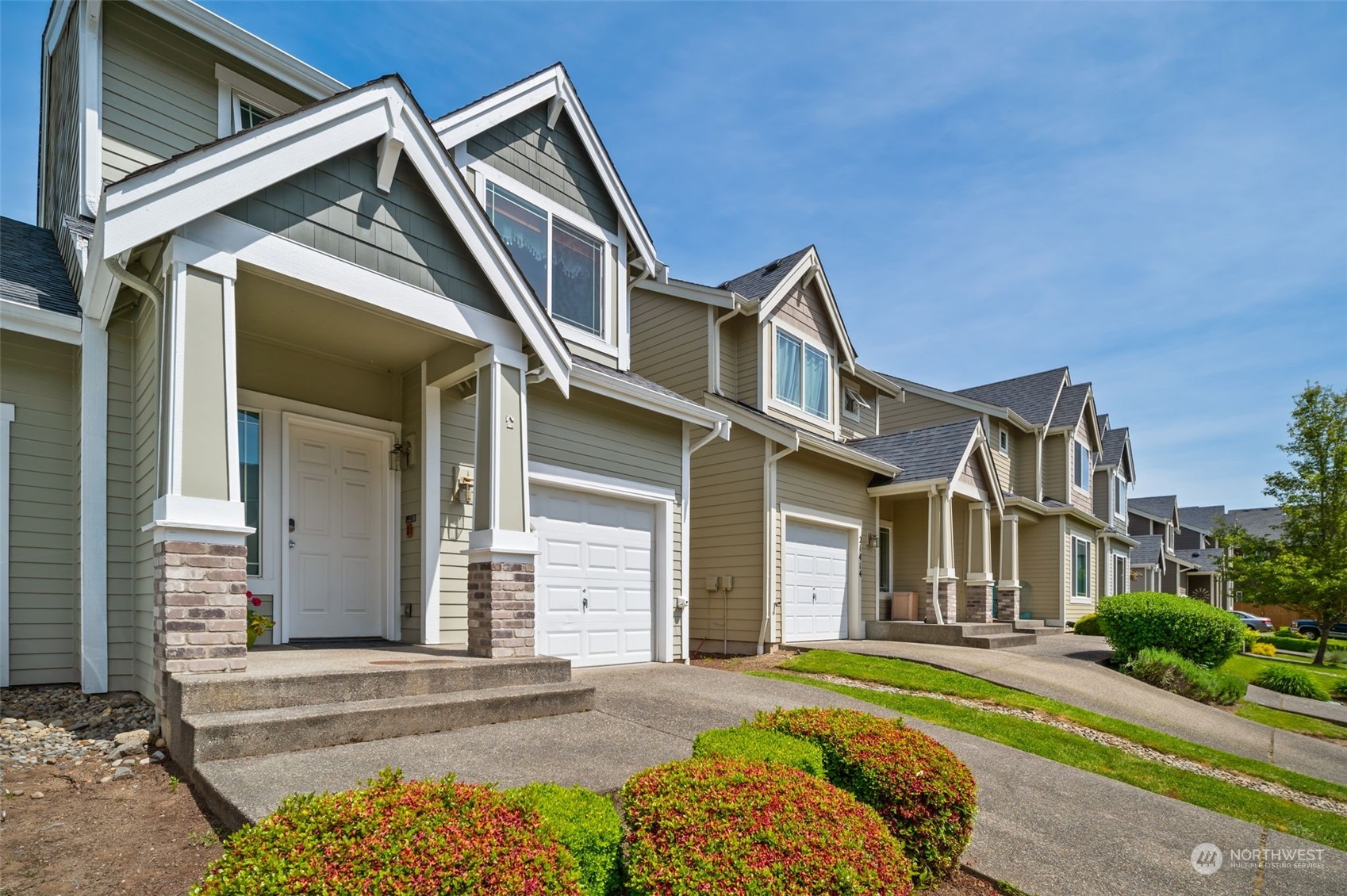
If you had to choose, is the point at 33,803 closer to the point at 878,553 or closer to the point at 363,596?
the point at 363,596

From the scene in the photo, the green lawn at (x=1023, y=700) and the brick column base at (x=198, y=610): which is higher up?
the brick column base at (x=198, y=610)

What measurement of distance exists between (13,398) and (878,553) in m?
14.8

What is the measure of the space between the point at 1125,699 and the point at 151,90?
1416 centimetres

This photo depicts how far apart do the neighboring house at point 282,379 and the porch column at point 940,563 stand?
→ 26.3ft

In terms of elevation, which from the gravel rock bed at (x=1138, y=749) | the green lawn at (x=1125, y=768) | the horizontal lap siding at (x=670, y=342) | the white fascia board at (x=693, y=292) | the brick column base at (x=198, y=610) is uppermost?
the white fascia board at (x=693, y=292)

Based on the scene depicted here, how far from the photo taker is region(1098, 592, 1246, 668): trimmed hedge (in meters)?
13.4

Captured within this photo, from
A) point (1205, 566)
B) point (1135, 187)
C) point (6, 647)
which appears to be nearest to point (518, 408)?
point (6, 647)

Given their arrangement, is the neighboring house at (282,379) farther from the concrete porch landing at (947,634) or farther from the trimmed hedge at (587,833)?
the concrete porch landing at (947,634)

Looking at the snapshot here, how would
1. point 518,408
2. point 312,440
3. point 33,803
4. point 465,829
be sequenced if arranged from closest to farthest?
point 465,829, point 33,803, point 518,408, point 312,440

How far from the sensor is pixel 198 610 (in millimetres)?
4777

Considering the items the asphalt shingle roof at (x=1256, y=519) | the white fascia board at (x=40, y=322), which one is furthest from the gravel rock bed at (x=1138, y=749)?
the asphalt shingle roof at (x=1256, y=519)

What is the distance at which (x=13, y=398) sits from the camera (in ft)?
21.7

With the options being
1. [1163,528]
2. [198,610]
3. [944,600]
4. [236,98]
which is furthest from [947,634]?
[1163,528]

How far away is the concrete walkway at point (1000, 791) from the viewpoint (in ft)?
13.4
